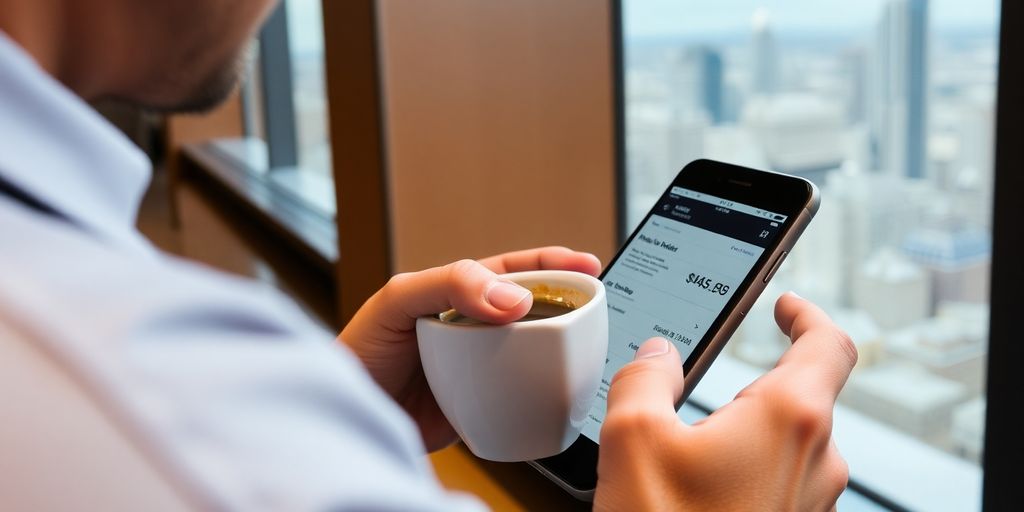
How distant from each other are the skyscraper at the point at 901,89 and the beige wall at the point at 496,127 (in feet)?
1.56

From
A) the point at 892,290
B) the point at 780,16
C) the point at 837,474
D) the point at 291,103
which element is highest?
the point at 780,16

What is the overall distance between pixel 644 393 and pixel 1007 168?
1.11ft

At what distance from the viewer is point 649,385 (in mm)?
393

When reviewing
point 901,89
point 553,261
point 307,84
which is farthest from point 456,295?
point 307,84

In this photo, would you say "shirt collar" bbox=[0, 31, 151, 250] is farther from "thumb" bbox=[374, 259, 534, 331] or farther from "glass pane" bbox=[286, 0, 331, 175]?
"glass pane" bbox=[286, 0, 331, 175]

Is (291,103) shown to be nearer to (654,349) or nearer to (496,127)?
(496,127)

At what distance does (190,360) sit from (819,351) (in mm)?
300

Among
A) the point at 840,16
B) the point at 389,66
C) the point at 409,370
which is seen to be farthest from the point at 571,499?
the point at 389,66

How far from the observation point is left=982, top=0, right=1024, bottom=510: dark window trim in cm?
58

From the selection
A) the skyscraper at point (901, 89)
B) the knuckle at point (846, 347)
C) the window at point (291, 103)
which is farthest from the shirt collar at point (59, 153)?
the window at point (291, 103)

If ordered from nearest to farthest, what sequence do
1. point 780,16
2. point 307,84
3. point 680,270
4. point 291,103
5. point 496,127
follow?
point 680,270
point 780,16
point 496,127
point 307,84
point 291,103

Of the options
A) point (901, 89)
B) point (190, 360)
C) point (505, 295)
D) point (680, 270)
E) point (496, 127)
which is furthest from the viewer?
point (496, 127)

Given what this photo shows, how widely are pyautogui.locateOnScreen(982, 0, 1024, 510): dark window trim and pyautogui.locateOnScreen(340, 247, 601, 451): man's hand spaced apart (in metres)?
0.25

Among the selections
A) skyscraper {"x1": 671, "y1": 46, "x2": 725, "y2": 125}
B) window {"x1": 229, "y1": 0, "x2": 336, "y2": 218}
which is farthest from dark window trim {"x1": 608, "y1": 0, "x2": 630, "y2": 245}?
window {"x1": 229, "y1": 0, "x2": 336, "y2": 218}
